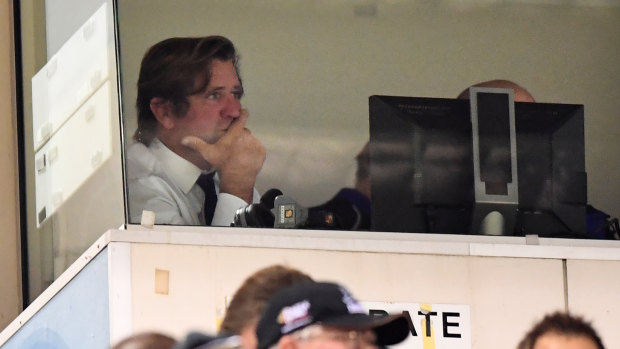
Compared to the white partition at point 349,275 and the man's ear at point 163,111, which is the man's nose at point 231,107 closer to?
the man's ear at point 163,111

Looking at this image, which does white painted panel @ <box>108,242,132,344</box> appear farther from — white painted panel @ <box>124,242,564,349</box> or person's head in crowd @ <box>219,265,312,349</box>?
person's head in crowd @ <box>219,265,312,349</box>

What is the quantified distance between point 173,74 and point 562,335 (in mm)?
2823

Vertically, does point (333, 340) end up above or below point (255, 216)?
below

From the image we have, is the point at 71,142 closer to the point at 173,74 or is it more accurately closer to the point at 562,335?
the point at 173,74

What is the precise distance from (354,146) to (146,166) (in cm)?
106

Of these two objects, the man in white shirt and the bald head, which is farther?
the bald head

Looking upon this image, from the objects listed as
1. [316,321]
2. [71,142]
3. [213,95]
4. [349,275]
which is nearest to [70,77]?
[71,142]

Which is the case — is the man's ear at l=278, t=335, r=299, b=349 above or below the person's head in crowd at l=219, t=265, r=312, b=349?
below

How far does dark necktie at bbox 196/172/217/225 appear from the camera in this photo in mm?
5191

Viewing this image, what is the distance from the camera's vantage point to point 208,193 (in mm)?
5281

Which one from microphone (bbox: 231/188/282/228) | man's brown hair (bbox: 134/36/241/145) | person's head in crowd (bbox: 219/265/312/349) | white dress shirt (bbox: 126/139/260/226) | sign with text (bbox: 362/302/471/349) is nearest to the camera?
person's head in crowd (bbox: 219/265/312/349)

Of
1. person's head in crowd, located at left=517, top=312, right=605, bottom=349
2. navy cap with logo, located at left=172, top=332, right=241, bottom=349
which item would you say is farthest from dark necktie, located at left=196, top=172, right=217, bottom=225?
navy cap with logo, located at left=172, top=332, right=241, bottom=349

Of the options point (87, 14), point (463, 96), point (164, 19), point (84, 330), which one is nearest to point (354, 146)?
point (463, 96)

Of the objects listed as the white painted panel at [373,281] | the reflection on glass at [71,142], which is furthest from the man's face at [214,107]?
the white painted panel at [373,281]
